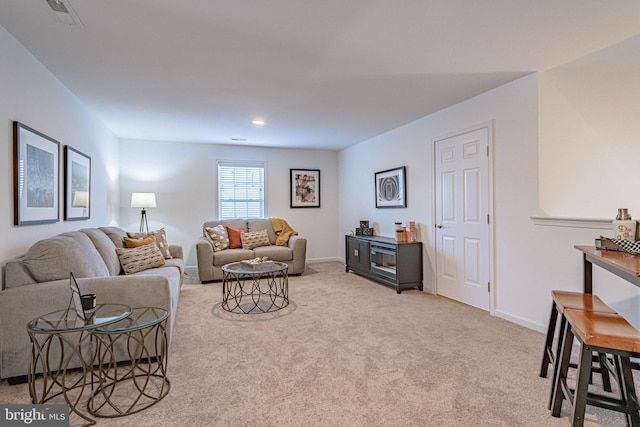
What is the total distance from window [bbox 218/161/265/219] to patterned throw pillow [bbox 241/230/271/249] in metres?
0.83

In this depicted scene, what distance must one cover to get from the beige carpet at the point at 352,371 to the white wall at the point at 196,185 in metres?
2.72

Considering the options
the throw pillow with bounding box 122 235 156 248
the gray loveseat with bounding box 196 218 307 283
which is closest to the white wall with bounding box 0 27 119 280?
the throw pillow with bounding box 122 235 156 248

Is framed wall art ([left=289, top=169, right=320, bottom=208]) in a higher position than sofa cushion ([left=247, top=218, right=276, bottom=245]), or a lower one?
higher

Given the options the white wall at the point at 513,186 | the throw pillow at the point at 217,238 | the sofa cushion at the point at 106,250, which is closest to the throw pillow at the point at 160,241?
the sofa cushion at the point at 106,250

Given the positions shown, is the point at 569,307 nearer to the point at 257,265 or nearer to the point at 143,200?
the point at 257,265

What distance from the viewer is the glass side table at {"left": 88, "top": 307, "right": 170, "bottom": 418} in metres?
1.88

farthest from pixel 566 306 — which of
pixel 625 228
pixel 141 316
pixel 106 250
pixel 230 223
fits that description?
pixel 230 223

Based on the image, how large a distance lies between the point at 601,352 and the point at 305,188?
5686 mm

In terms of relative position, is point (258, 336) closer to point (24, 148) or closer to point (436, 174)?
point (24, 148)

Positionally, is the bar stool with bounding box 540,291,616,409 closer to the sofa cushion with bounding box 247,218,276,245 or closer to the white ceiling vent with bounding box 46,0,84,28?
the white ceiling vent with bounding box 46,0,84,28

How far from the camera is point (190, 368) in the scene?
2.36 metres

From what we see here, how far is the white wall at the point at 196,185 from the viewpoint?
579cm

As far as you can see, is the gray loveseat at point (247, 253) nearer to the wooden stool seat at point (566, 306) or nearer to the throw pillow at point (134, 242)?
the throw pillow at point (134, 242)

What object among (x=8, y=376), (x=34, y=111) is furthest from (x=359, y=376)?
(x=34, y=111)
